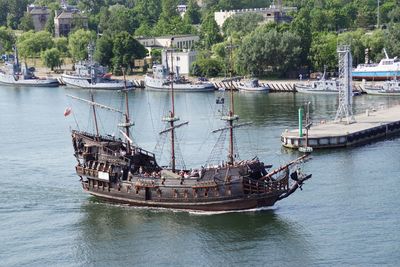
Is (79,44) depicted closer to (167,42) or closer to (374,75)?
(167,42)

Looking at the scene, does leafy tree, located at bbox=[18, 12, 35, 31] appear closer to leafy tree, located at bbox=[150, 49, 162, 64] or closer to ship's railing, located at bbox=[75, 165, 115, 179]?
leafy tree, located at bbox=[150, 49, 162, 64]

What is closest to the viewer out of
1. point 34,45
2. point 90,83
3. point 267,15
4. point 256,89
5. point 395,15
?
point 256,89

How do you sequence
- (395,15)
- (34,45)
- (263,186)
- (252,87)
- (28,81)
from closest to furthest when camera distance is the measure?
(263,186), (252,87), (28,81), (395,15), (34,45)

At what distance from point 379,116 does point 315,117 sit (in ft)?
19.2

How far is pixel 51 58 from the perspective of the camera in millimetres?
118875

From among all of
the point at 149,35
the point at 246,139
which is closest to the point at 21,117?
the point at 246,139

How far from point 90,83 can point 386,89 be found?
3257 cm

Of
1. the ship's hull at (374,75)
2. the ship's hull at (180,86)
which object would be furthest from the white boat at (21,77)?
the ship's hull at (374,75)

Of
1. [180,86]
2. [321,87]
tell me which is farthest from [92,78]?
[321,87]

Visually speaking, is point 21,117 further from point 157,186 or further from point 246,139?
point 157,186

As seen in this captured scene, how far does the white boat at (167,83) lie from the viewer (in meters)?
98.4

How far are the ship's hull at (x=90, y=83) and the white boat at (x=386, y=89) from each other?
88.7 feet

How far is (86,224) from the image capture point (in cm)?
4544

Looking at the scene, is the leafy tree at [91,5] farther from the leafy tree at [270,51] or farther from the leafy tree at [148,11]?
the leafy tree at [270,51]
